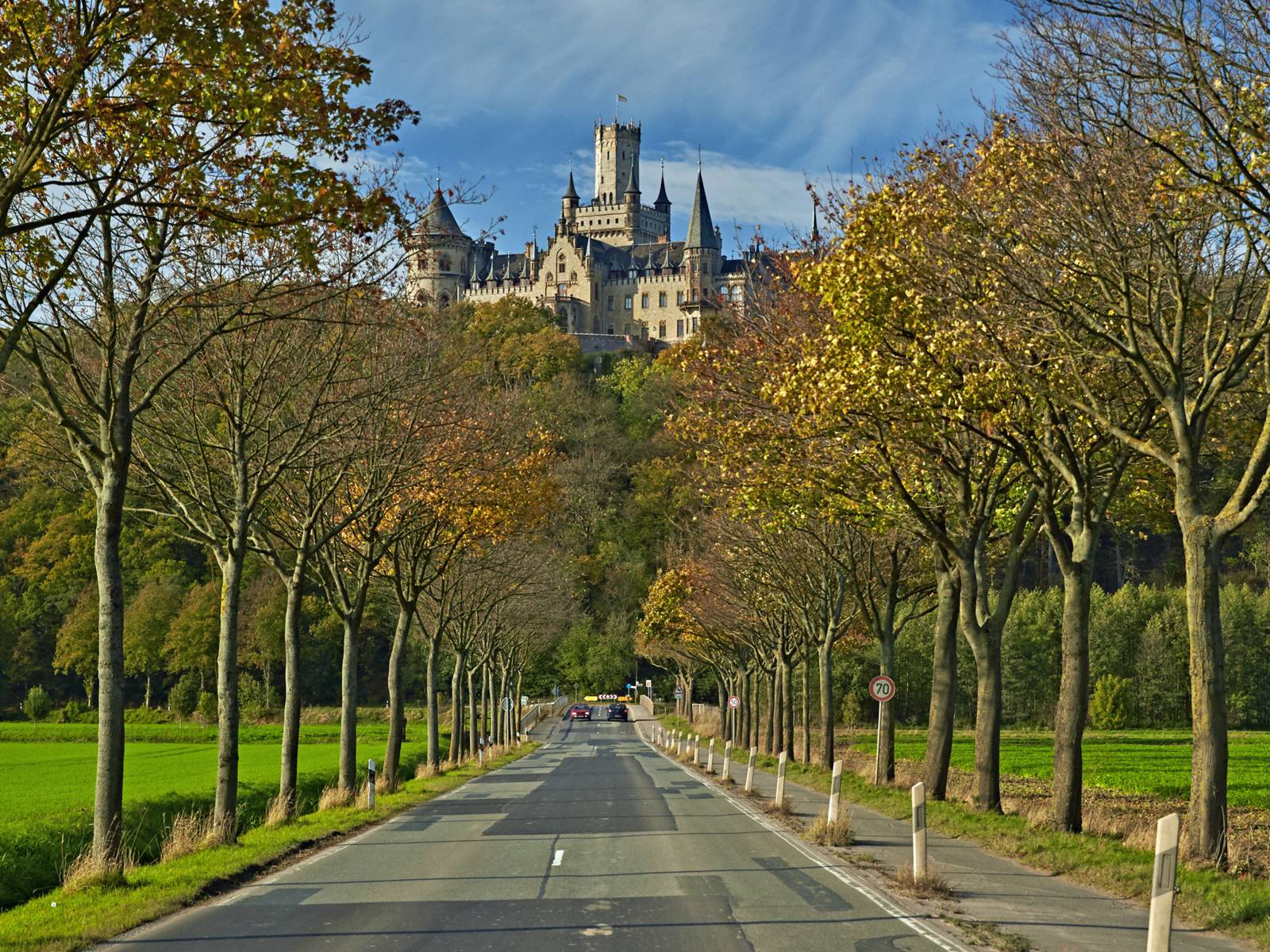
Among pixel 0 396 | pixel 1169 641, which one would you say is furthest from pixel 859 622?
pixel 1169 641

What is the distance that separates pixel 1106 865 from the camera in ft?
48.8

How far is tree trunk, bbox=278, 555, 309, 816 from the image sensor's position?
2320 cm

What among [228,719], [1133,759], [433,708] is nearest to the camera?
[228,719]

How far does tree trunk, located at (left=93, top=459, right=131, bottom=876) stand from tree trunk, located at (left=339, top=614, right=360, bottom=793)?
11.6 metres

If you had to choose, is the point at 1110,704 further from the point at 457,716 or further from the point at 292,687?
the point at 292,687

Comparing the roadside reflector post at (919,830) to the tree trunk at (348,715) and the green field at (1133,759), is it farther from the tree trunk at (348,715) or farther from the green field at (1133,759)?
the green field at (1133,759)

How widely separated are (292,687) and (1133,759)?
112 ft

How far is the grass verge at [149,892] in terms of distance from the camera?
11.3 meters

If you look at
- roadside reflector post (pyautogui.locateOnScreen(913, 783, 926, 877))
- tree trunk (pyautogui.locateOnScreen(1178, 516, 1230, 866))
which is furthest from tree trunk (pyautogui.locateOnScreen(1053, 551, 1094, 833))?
roadside reflector post (pyautogui.locateOnScreen(913, 783, 926, 877))

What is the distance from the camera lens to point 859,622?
165 ft

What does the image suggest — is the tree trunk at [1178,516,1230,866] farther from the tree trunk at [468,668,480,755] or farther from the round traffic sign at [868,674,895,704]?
the tree trunk at [468,668,480,755]

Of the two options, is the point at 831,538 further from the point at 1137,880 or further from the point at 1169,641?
the point at 1169,641

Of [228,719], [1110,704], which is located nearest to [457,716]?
[228,719]

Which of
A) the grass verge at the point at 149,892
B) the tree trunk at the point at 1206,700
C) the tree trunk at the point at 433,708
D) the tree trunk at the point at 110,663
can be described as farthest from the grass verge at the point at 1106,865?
the tree trunk at the point at 433,708
